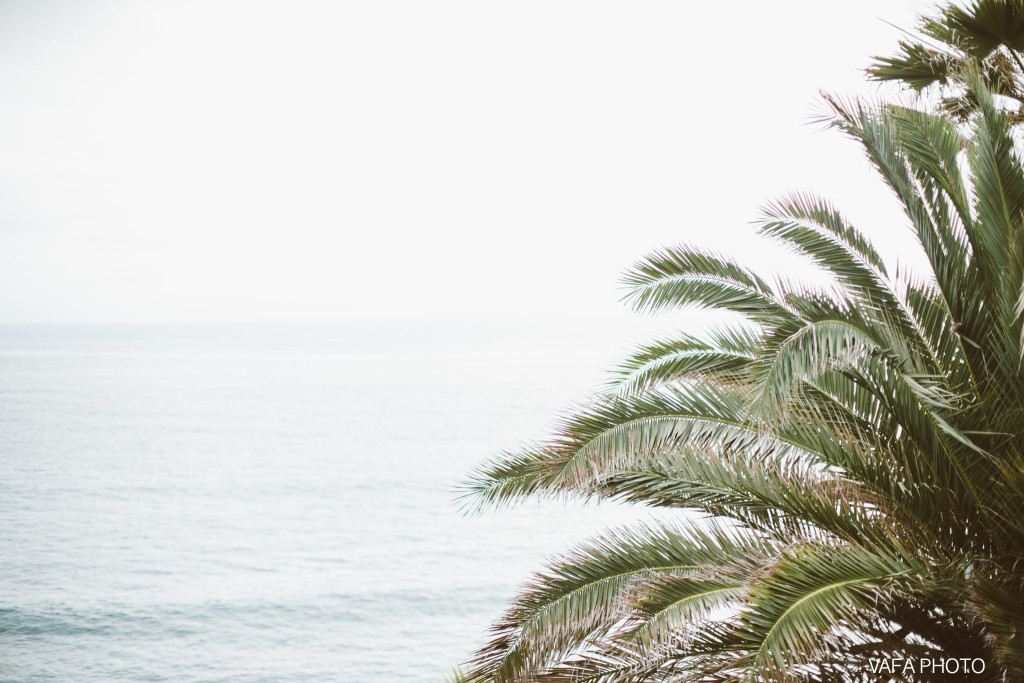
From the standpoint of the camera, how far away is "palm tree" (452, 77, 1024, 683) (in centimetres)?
425

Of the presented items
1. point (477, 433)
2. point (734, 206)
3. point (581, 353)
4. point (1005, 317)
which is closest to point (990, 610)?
point (1005, 317)

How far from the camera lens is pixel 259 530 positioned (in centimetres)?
3941

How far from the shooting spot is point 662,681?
5074 mm

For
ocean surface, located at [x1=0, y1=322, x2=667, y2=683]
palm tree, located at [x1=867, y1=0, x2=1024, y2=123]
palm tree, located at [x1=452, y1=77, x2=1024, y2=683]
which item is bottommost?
ocean surface, located at [x1=0, y1=322, x2=667, y2=683]

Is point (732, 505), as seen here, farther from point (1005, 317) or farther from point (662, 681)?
point (1005, 317)

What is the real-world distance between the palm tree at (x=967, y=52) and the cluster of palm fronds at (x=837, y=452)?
0.61m

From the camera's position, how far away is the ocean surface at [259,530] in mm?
26391

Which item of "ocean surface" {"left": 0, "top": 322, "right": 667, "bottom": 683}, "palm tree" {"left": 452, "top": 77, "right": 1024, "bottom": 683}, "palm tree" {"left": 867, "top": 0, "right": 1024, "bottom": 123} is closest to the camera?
"palm tree" {"left": 452, "top": 77, "right": 1024, "bottom": 683}

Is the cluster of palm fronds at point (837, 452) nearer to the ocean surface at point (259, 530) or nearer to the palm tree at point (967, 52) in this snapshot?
the palm tree at point (967, 52)

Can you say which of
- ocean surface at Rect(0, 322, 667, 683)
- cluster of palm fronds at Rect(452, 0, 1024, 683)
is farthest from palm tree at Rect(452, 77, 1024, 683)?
ocean surface at Rect(0, 322, 667, 683)

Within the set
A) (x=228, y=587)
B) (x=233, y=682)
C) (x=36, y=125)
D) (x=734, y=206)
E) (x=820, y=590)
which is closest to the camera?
(x=820, y=590)

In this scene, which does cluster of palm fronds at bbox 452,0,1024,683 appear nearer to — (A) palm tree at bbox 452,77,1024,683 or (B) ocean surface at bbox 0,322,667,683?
(A) palm tree at bbox 452,77,1024,683

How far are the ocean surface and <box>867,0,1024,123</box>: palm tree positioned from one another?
3261mm

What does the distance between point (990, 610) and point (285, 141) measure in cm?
18668
